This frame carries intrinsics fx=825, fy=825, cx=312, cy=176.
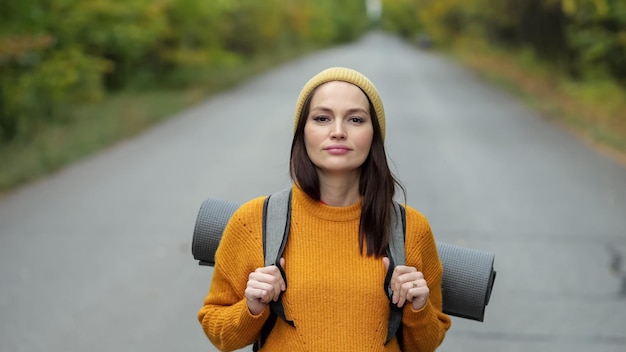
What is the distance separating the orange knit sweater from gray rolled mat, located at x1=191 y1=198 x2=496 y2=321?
0.88 feet

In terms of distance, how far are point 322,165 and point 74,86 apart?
50.6 feet

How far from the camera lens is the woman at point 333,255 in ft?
6.93

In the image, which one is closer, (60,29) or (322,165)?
(322,165)

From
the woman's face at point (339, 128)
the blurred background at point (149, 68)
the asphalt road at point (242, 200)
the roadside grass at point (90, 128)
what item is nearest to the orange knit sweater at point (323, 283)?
the woman's face at point (339, 128)

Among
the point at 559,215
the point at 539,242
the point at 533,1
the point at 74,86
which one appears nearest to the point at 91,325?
the point at 539,242

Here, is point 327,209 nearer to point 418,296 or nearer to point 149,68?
point 418,296

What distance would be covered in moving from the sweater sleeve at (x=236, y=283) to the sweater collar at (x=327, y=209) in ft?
0.41

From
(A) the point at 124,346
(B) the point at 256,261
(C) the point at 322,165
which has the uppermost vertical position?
(C) the point at 322,165

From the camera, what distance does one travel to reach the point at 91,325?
5.23 metres

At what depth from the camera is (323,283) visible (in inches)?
83.0

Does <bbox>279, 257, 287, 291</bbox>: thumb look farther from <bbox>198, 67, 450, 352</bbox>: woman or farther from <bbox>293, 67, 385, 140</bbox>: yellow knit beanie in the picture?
<bbox>293, 67, 385, 140</bbox>: yellow knit beanie

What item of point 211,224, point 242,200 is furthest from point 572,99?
point 211,224

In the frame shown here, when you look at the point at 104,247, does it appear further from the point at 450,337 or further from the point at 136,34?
the point at 136,34

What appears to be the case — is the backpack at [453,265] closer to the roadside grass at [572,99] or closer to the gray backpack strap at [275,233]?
the gray backpack strap at [275,233]
